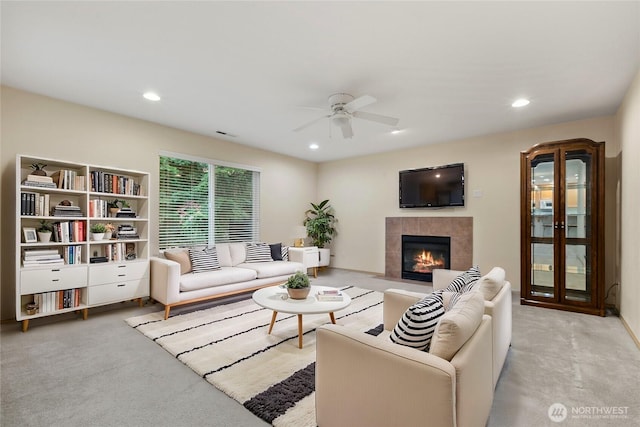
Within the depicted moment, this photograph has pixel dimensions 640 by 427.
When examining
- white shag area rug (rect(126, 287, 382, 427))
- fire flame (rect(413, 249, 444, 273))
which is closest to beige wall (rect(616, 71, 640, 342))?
fire flame (rect(413, 249, 444, 273))

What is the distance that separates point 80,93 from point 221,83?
5.65 ft

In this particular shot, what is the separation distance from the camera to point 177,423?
174 centimetres

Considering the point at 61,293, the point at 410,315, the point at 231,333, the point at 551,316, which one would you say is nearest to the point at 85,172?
the point at 61,293

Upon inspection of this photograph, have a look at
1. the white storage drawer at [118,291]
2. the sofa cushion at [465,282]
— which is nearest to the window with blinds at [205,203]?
the white storage drawer at [118,291]

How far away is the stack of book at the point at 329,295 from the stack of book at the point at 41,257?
9.52ft

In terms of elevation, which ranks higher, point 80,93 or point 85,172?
point 80,93

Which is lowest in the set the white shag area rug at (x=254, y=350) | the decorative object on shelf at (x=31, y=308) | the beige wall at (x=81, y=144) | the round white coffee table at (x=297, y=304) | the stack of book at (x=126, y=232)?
the white shag area rug at (x=254, y=350)

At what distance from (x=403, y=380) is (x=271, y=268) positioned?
362 centimetres

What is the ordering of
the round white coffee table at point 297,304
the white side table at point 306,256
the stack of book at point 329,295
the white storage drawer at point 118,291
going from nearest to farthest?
the round white coffee table at point 297,304
the stack of book at point 329,295
the white storage drawer at point 118,291
the white side table at point 306,256

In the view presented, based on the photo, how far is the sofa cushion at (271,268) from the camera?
4617 millimetres

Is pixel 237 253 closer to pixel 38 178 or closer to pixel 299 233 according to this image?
pixel 299 233

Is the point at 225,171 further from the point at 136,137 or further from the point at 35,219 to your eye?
the point at 35,219

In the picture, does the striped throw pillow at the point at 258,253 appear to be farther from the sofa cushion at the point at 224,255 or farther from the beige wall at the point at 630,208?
the beige wall at the point at 630,208

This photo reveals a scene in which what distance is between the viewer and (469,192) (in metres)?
5.29
